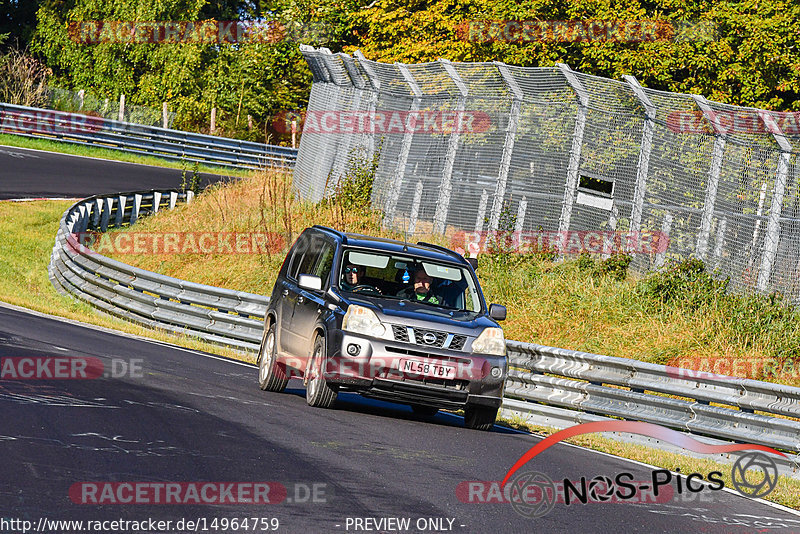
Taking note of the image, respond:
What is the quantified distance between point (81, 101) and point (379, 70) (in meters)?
30.2

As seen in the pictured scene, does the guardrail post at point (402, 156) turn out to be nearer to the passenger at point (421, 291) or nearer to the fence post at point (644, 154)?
the fence post at point (644, 154)

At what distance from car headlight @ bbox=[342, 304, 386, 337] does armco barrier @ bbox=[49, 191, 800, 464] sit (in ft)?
9.84

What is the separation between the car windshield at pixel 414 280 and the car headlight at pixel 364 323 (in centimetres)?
94

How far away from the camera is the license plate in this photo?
38.5 ft

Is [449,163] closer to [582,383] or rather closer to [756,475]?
[582,383]

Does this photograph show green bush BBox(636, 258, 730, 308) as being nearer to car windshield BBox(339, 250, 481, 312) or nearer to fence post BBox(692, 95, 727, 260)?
fence post BBox(692, 95, 727, 260)

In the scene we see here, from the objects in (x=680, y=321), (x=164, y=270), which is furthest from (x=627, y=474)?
(x=164, y=270)

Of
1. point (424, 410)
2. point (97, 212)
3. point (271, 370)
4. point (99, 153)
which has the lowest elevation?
point (424, 410)

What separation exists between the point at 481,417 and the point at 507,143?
9580 mm

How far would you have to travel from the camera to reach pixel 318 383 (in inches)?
476

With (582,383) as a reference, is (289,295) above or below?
above

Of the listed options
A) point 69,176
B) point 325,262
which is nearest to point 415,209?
point 325,262

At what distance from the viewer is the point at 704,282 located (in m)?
17.5

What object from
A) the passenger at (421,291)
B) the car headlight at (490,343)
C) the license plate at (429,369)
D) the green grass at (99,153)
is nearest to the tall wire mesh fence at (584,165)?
the passenger at (421,291)
